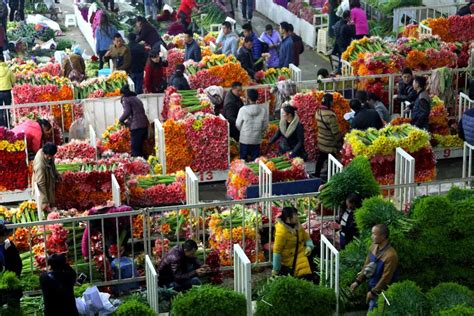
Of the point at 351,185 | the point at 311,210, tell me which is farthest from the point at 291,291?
the point at 311,210

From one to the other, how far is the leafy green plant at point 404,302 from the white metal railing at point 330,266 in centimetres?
97

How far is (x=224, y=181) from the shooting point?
1680cm

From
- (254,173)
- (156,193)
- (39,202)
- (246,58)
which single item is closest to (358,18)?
(246,58)

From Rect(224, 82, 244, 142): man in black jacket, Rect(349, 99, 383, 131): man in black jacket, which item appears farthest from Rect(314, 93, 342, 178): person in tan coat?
Rect(224, 82, 244, 142): man in black jacket

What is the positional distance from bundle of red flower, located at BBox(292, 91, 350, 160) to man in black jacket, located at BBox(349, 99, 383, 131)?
0.71 meters

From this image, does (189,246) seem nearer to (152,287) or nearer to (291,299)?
(152,287)

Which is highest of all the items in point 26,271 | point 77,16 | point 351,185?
point 77,16

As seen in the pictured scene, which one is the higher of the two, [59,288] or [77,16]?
[77,16]

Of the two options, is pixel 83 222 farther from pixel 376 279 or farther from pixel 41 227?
pixel 376 279

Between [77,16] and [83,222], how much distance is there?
1523 cm

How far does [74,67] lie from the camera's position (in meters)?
20.2

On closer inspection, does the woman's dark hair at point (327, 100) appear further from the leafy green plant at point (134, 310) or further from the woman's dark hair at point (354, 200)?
the leafy green plant at point (134, 310)

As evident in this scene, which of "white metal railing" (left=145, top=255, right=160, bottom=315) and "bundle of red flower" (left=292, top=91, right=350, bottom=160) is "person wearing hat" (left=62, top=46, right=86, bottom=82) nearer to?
"bundle of red flower" (left=292, top=91, right=350, bottom=160)

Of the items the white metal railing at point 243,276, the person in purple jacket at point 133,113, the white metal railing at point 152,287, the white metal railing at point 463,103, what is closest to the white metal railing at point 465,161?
the white metal railing at point 463,103
